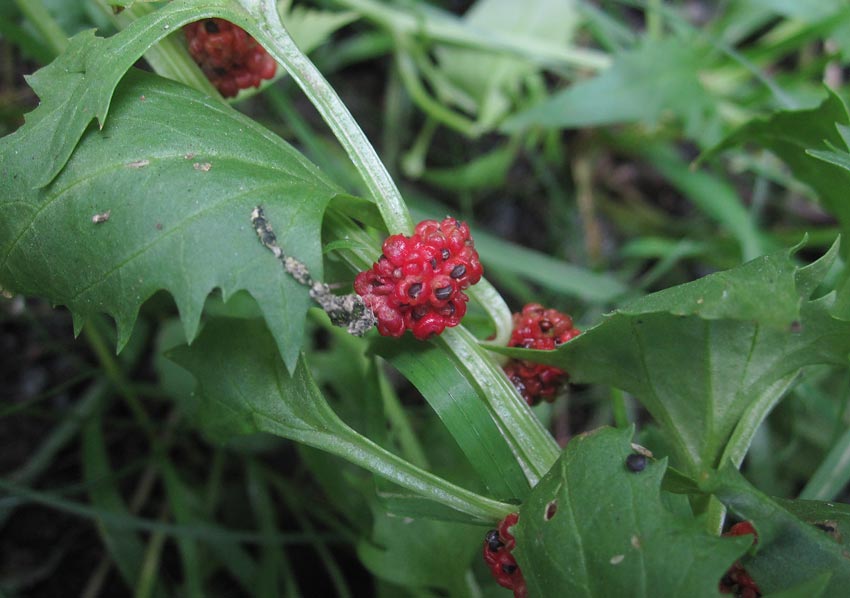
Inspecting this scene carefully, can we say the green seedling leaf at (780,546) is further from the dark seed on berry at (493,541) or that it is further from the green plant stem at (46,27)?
the green plant stem at (46,27)

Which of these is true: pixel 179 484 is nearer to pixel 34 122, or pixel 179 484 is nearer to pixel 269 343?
pixel 269 343

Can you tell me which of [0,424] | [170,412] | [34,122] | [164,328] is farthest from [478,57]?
[0,424]

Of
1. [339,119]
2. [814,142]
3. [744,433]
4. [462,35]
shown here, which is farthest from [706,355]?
[462,35]

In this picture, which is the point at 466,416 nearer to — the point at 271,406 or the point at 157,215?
the point at 271,406

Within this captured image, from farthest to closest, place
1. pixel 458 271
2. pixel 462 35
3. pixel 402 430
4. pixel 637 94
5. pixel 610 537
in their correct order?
pixel 462 35 < pixel 637 94 < pixel 402 430 < pixel 458 271 < pixel 610 537

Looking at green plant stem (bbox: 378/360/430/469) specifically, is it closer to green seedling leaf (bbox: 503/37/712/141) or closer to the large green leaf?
the large green leaf

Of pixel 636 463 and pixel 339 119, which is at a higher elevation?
pixel 339 119

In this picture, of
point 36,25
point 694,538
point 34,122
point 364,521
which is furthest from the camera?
point 364,521
